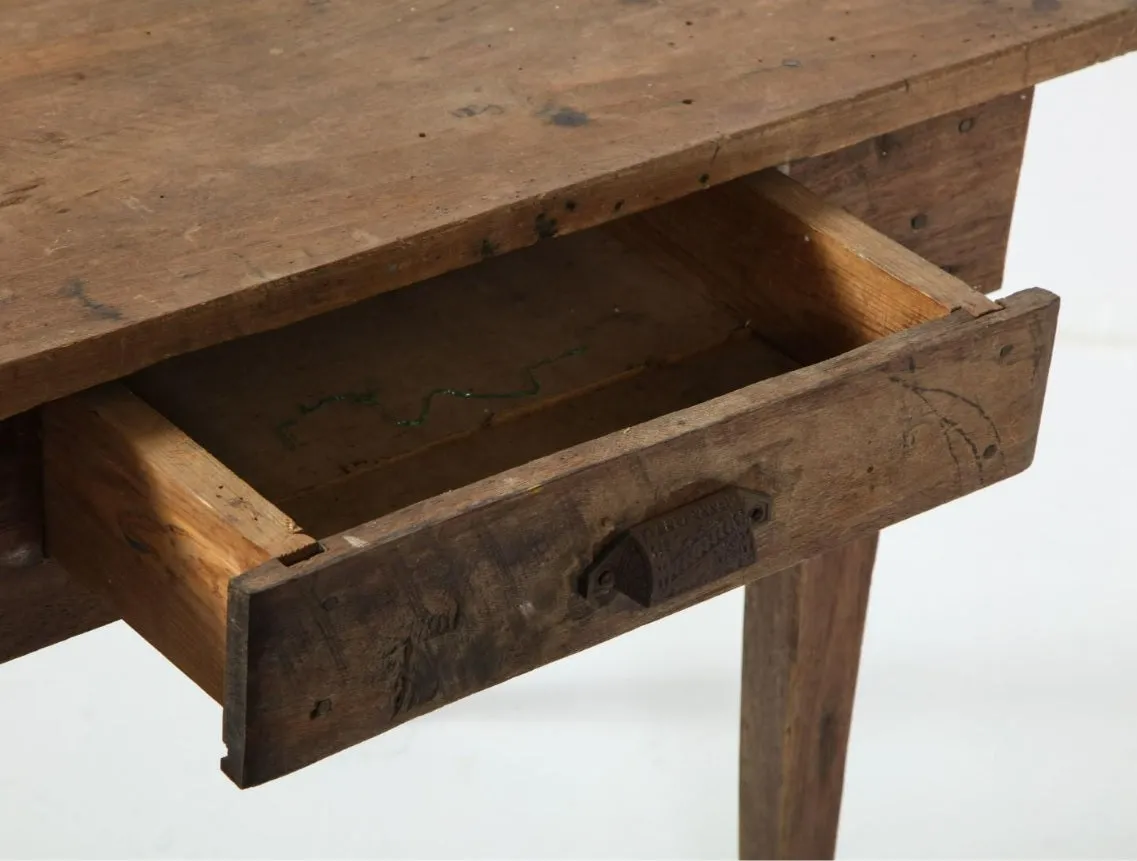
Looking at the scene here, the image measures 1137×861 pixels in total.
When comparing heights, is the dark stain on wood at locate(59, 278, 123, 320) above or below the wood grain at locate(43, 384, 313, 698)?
above

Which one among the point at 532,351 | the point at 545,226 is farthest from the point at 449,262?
the point at 532,351

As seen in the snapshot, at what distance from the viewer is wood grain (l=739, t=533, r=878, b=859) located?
5.17 feet

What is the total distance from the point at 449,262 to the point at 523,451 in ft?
0.41

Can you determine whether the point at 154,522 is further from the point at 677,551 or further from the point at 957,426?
the point at 957,426

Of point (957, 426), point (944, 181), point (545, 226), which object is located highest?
point (944, 181)

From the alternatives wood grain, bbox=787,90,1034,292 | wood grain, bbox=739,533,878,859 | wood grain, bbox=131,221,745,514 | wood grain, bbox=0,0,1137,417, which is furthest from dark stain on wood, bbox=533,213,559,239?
wood grain, bbox=739,533,878,859

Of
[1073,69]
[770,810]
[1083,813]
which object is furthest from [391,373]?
[1083,813]

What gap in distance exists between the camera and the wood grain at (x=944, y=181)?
1386 mm

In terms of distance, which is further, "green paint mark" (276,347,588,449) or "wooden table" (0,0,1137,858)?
"green paint mark" (276,347,588,449)

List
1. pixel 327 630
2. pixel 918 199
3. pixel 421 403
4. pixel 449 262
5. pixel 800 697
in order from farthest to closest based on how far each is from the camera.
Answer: pixel 800 697
pixel 918 199
pixel 421 403
pixel 449 262
pixel 327 630

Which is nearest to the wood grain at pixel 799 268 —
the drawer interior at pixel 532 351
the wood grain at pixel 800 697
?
the drawer interior at pixel 532 351

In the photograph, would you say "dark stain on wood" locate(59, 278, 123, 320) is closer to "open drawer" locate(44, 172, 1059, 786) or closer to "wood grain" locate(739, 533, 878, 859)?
"open drawer" locate(44, 172, 1059, 786)

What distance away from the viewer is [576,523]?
3.38 feet

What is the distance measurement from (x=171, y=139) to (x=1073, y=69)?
514 mm
